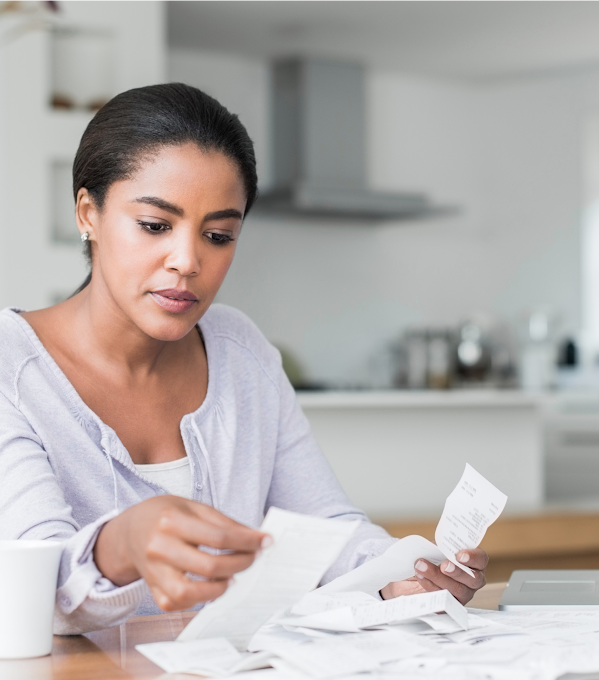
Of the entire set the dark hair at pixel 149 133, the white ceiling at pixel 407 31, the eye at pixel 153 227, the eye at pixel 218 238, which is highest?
the white ceiling at pixel 407 31

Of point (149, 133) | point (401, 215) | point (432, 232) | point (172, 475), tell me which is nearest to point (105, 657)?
point (172, 475)

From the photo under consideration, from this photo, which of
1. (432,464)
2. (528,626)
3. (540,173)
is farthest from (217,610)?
(540,173)

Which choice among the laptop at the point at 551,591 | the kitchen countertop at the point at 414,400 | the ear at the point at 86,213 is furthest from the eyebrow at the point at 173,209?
the kitchen countertop at the point at 414,400

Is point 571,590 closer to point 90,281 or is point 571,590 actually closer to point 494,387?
point 90,281

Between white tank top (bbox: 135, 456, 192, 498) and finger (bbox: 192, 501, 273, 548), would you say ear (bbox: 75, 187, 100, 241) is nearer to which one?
white tank top (bbox: 135, 456, 192, 498)

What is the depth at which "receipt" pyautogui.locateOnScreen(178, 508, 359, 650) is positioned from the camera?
77 cm

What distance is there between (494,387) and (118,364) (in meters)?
3.97

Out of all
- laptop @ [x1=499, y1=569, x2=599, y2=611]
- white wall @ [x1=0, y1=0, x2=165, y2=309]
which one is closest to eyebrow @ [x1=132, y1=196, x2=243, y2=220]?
laptop @ [x1=499, y1=569, x2=599, y2=611]

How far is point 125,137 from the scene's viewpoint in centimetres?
121

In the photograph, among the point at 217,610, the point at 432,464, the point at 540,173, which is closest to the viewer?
the point at 217,610

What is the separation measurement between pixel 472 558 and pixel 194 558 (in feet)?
1.31

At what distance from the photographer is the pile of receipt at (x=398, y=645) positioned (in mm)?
791

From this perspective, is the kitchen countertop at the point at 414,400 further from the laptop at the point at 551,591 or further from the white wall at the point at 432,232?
the laptop at the point at 551,591

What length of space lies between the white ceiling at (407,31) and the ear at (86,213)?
3.14 meters
